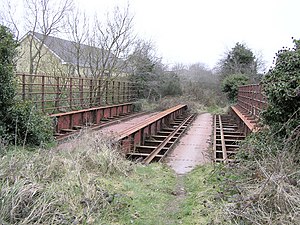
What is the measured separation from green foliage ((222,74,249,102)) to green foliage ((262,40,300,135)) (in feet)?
70.4

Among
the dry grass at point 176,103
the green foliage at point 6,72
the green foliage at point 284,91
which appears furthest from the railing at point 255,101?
the dry grass at point 176,103

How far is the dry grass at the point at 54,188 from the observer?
138 inches

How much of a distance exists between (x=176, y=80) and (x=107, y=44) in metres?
10.2

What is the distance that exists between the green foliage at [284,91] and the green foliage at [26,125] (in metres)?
5.24

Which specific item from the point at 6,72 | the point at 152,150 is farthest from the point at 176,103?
the point at 6,72

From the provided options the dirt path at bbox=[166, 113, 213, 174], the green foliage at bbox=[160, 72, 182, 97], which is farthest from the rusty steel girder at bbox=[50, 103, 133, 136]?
the green foliage at bbox=[160, 72, 182, 97]

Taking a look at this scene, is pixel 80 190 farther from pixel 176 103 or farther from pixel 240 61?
pixel 240 61

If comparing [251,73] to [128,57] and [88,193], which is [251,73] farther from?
[88,193]

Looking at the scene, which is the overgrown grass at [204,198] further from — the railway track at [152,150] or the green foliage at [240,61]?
the green foliage at [240,61]

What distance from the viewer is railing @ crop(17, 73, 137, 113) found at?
13477 millimetres

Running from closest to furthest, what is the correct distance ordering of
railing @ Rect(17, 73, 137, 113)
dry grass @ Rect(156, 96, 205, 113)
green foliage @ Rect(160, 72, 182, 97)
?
railing @ Rect(17, 73, 137, 113) < dry grass @ Rect(156, 96, 205, 113) < green foliage @ Rect(160, 72, 182, 97)

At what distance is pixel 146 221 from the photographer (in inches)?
162

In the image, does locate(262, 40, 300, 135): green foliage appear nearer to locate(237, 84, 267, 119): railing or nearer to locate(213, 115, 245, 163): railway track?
locate(213, 115, 245, 163): railway track

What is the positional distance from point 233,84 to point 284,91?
23.4 meters
